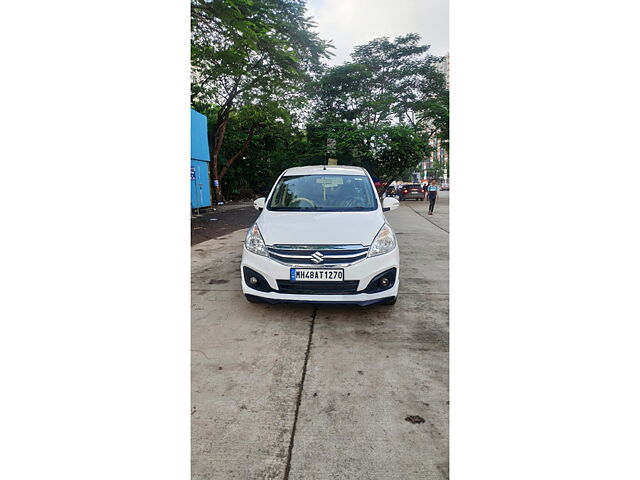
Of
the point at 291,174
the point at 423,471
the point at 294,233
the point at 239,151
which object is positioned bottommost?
the point at 423,471

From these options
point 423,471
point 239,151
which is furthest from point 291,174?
point 239,151

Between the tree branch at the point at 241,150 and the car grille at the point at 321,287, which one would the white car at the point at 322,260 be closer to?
the car grille at the point at 321,287

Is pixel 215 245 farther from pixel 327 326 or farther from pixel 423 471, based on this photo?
pixel 423 471

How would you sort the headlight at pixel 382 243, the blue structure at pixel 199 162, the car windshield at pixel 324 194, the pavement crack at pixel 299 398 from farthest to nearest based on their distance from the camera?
the blue structure at pixel 199 162, the car windshield at pixel 324 194, the headlight at pixel 382 243, the pavement crack at pixel 299 398

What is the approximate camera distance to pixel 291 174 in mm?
4828

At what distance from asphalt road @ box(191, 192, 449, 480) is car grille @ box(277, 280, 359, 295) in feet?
1.06

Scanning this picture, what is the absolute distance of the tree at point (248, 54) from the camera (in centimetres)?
675

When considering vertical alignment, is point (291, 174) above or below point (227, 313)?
above

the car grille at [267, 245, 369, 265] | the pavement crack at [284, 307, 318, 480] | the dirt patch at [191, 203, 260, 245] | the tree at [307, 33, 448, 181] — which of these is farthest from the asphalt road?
the tree at [307, 33, 448, 181]

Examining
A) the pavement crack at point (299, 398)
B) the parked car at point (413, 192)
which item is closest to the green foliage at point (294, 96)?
the parked car at point (413, 192)

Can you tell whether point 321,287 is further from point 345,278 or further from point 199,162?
point 199,162

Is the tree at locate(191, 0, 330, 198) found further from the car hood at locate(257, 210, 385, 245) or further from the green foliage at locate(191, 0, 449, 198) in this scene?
the car hood at locate(257, 210, 385, 245)

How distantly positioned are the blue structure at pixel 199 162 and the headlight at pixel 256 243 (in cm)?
1042
